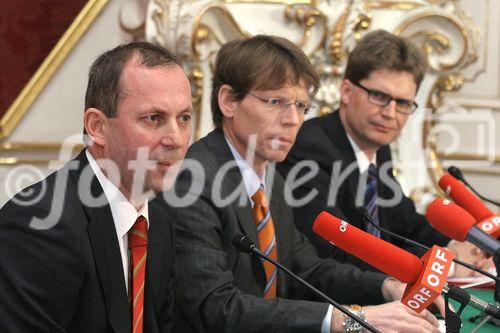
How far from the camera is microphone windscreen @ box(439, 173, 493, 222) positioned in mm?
2240

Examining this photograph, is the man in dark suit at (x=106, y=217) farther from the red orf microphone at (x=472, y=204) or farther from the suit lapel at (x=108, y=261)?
the red orf microphone at (x=472, y=204)

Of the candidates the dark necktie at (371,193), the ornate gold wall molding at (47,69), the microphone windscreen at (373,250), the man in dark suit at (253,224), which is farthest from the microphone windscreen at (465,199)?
the ornate gold wall molding at (47,69)

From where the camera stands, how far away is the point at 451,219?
74.0 inches

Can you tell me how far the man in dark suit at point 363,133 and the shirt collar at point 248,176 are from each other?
0.51 m

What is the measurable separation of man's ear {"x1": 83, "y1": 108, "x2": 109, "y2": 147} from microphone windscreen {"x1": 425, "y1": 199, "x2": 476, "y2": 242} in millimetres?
782

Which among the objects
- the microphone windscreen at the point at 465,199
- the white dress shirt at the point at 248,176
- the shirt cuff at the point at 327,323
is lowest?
the shirt cuff at the point at 327,323

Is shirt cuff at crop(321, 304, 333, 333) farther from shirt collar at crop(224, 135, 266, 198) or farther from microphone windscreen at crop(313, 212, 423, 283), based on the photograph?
shirt collar at crop(224, 135, 266, 198)

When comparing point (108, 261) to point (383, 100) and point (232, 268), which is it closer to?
point (232, 268)

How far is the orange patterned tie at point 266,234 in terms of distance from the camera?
220 centimetres

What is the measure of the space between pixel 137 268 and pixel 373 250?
0.48 m

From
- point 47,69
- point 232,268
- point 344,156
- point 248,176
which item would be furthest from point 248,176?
point 47,69

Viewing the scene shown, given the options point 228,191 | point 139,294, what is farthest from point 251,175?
point 139,294

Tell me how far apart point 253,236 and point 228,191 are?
0.13 meters

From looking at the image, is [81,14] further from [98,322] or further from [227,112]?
[98,322]
